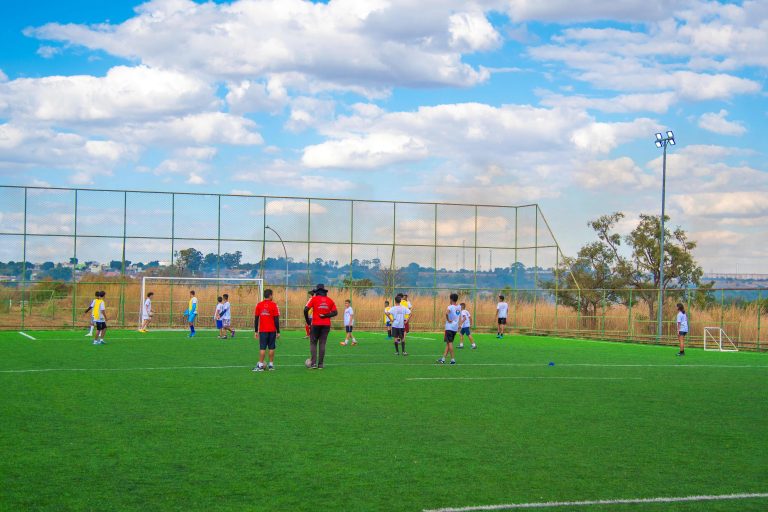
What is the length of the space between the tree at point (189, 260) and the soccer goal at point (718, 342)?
24.0 m

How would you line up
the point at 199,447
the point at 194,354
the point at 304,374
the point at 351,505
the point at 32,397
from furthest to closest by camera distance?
the point at 194,354 < the point at 304,374 < the point at 32,397 < the point at 199,447 < the point at 351,505

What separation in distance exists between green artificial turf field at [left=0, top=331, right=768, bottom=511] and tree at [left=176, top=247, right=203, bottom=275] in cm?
2098

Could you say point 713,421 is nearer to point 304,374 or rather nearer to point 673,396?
point 673,396

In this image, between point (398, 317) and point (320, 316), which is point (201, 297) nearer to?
point (398, 317)

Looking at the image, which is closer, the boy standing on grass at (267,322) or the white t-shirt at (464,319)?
the boy standing on grass at (267,322)

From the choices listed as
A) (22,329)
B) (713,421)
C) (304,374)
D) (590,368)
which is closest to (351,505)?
(713,421)

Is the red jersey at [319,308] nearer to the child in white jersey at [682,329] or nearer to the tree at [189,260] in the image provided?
the child in white jersey at [682,329]

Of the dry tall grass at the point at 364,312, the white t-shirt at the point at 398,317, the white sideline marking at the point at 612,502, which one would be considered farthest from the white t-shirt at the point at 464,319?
the white sideline marking at the point at 612,502

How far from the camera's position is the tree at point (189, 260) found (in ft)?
139

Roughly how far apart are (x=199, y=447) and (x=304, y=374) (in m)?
9.10

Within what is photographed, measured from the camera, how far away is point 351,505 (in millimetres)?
7695

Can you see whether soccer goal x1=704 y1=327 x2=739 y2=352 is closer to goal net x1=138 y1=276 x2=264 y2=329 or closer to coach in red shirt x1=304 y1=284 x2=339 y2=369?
coach in red shirt x1=304 y1=284 x2=339 y2=369

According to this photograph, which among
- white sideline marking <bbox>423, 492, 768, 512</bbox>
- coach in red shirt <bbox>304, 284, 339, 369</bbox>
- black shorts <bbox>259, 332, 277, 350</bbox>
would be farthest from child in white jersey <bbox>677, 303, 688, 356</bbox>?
white sideline marking <bbox>423, 492, 768, 512</bbox>

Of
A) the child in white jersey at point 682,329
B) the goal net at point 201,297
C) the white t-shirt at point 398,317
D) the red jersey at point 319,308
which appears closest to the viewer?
the red jersey at point 319,308
